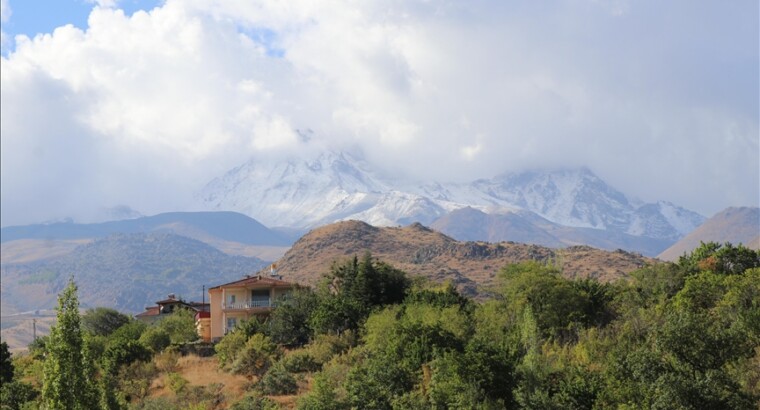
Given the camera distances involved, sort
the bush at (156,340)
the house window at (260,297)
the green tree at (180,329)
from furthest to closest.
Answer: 1. the house window at (260,297)
2. the green tree at (180,329)
3. the bush at (156,340)

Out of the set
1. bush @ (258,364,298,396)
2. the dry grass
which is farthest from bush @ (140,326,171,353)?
bush @ (258,364,298,396)

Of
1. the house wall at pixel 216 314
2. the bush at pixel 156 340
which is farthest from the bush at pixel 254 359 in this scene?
the house wall at pixel 216 314

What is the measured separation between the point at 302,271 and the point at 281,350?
8837cm

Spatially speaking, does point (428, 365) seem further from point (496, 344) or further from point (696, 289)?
point (696, 289)

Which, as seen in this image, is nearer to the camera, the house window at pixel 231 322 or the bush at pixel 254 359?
the bush at pixel 254 359

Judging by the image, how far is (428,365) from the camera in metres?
44.3

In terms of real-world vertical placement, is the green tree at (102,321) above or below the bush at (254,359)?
above

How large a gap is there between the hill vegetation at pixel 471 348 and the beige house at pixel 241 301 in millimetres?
2411

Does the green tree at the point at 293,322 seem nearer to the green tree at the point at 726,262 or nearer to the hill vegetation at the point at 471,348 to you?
the hill vegetation at the point at 471,348

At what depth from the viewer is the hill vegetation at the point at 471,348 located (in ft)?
110

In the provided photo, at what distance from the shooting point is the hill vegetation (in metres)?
33.4

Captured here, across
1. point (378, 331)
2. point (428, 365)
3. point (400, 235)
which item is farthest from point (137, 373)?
point (400, 235)

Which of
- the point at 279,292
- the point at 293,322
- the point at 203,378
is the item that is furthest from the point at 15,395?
the point at 279,292

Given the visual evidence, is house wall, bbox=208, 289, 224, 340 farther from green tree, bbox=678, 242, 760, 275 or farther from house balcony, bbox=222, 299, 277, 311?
green tree, bbox=678, 242, 760, 275
